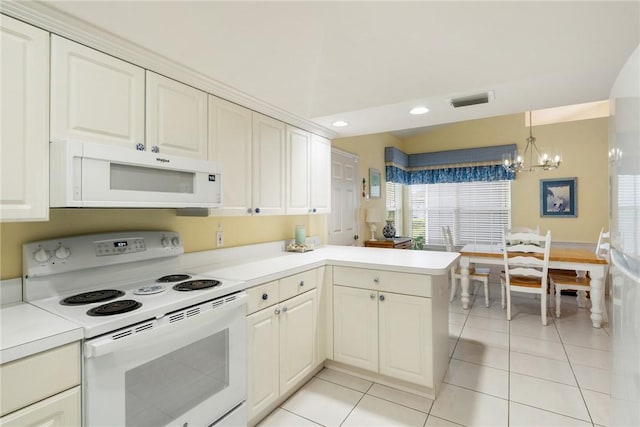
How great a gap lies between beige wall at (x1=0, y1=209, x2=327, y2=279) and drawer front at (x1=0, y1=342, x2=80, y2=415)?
0.66 meters

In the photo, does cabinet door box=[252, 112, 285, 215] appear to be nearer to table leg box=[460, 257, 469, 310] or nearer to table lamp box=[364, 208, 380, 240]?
table lamp box=[364, 208, 380, 240]

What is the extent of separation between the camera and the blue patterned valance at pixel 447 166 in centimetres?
572

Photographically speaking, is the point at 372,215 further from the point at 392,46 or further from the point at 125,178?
the point at 125,178

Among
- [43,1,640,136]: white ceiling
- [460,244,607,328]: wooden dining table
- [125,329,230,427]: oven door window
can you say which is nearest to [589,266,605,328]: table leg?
[460,244,607,328]: wooden dining table

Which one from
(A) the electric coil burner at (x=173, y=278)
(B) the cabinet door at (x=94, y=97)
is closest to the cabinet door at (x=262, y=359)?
(A) the electric coil burner at (x=173, y=278)

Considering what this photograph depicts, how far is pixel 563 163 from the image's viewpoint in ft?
17.2

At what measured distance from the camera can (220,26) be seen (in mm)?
→ 1785

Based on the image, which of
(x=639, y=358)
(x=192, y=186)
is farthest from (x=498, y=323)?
(x=192, y=186)

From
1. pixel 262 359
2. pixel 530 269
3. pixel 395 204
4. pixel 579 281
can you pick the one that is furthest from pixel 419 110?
pixel 395 204

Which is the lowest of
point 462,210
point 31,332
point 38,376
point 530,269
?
point 530,269

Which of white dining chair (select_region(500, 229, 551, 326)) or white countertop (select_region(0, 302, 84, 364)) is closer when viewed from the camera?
white countertop (select_region(0, 302, 84, 364))

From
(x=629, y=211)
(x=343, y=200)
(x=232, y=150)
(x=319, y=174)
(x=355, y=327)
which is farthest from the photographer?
(x=343, y=200)

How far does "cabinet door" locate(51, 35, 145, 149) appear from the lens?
1.35m

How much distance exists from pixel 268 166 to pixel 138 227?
101 centimetres
